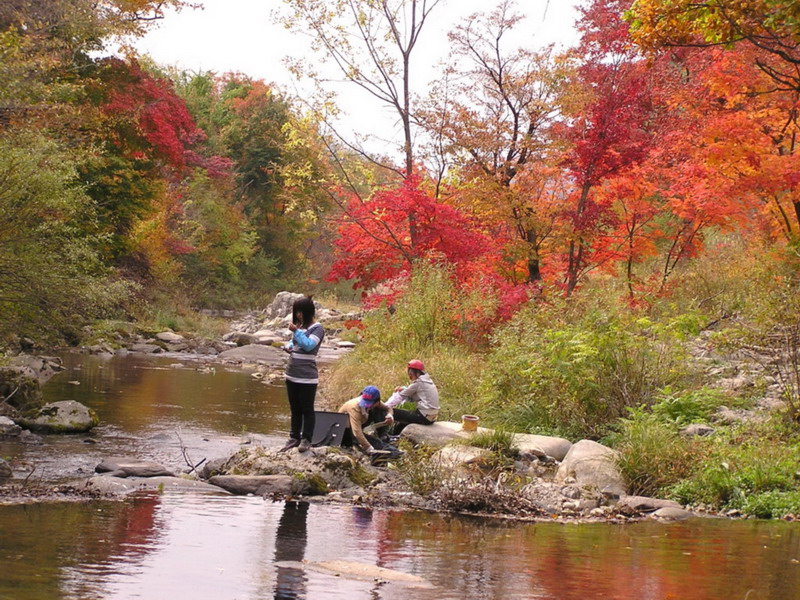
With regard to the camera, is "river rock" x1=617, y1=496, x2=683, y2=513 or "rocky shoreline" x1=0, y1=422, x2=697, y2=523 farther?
"river rock" x1=617, y1=496, x2=683, y2=513

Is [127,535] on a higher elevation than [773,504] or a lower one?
lower

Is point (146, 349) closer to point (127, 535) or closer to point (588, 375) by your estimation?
point (588, 375)

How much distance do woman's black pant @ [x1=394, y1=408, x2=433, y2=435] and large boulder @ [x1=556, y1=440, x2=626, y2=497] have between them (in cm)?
286

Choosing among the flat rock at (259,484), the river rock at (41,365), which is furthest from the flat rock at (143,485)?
the river rock at (41,365)

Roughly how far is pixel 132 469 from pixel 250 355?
→ 60.8ft

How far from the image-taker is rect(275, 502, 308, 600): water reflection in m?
5.61

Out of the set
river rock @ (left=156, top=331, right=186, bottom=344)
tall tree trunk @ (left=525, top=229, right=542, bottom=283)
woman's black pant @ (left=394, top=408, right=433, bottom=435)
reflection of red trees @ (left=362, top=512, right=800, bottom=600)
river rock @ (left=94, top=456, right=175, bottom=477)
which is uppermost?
tall tree trunk @ (left=525, top=229, right=542, bottom=283)

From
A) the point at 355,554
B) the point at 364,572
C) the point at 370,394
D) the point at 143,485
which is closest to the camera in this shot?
the point at 364,572

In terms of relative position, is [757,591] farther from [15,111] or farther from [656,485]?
[15,111]

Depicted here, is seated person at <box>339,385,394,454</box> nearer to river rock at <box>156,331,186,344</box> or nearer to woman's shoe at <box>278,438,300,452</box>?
woman's shoe at <box>278,438,300,452</box>

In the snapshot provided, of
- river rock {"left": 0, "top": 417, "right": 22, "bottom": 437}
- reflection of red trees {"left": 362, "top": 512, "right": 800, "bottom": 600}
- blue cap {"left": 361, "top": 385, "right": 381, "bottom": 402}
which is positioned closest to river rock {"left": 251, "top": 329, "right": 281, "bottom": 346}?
river rock {"left": 0, "top": 417, "right": 22, "bottom": 437}

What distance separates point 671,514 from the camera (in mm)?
9094

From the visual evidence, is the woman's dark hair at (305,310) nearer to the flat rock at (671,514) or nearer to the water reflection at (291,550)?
the water reflection at (291,550)

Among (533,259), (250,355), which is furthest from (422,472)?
(250,355)
